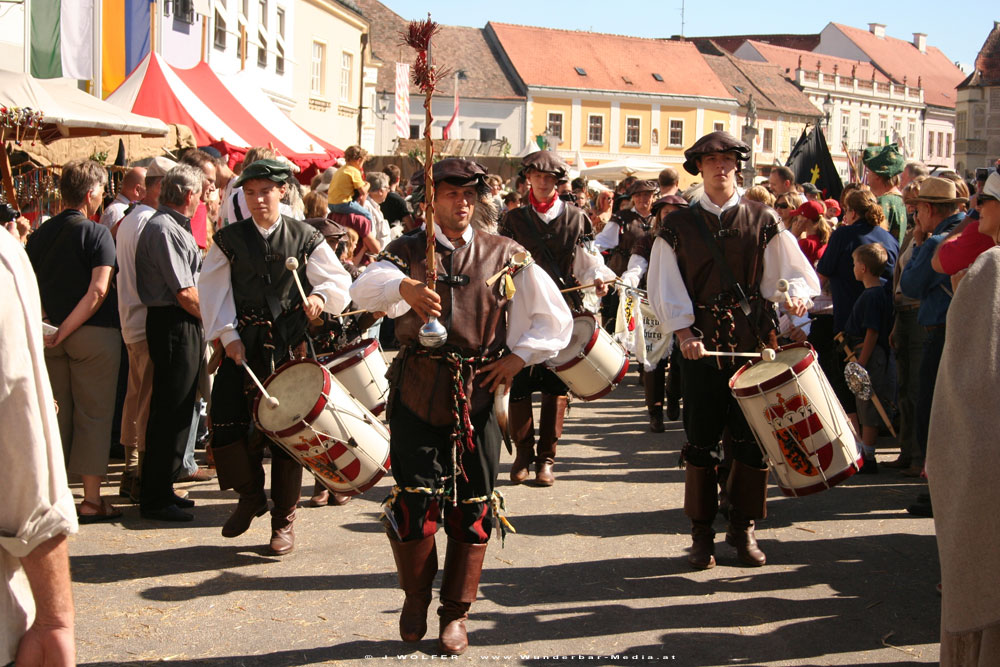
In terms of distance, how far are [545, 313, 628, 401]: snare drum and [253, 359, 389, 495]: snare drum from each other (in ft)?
6.63

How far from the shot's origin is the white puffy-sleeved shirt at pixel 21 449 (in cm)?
211

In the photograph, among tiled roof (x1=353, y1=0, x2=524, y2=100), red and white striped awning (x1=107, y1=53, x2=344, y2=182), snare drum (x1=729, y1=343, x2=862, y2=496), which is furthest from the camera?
tiled roof (x1=353, y1=0, x2=524, y2=100)

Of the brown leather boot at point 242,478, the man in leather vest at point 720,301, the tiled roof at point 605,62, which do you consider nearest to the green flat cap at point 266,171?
the brown leather boot at point 242,478

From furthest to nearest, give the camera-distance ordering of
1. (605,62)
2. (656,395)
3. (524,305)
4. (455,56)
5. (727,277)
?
(605,62) → (455,56) → (656,395) → (727,277) → (524,305)

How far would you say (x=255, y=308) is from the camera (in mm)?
5703

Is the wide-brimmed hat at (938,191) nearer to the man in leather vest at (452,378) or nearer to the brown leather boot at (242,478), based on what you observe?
the man in leather vest at (452,378)

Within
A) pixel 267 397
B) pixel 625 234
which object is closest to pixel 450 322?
pixel 267 397

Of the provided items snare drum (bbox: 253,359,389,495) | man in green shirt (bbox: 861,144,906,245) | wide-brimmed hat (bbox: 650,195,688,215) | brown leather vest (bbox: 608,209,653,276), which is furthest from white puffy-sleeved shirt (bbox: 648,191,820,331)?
brown leather vest (bbox: 608,209,653,276)

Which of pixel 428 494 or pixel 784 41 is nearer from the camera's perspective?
pixel 428 494

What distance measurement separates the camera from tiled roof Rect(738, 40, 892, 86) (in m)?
72.2

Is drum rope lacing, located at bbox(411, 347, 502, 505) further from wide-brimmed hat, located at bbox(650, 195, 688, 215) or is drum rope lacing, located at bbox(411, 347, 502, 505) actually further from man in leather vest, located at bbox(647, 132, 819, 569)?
wide-brimmed hat, located at bbox(650, 195, 688, 215)

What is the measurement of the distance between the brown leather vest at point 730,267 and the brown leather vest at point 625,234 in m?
5.17

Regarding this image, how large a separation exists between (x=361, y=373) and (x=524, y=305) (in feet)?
6.32

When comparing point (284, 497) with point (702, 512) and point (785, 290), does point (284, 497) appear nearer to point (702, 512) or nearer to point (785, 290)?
point (702, 512)
